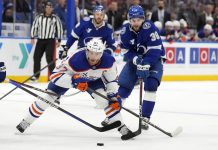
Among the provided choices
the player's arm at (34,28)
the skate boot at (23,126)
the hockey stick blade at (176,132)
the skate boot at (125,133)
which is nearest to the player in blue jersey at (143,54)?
the hockey stick blade at (176,132)

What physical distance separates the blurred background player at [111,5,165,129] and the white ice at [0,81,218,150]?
0.32 m

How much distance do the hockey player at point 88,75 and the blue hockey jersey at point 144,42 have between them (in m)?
0.58

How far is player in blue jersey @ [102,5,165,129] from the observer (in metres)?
5.58

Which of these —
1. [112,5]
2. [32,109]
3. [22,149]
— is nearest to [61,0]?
[112,5]

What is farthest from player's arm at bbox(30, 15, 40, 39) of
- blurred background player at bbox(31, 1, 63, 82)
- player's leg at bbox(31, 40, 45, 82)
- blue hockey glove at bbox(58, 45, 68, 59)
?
blue hockey glove at bbox(58, 45, 68, 59)

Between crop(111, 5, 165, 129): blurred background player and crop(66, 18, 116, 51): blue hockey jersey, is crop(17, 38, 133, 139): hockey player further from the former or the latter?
crop(66, 18, 116, 51): blue hockey jersey

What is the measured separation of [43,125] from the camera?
19.1 feet

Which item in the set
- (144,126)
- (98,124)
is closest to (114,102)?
(144,126)

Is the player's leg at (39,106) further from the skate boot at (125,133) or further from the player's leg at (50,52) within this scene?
the player's leg at (50,52)

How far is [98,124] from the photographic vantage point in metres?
6.04

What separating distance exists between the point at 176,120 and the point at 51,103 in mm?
1761

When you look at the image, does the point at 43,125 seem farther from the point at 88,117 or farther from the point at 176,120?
the point at 176,120

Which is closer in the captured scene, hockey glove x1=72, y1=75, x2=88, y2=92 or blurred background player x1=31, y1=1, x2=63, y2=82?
hockey glove x1=72, y1=75, x2=88, y2=92

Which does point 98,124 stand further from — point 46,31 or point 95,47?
point 46,31
